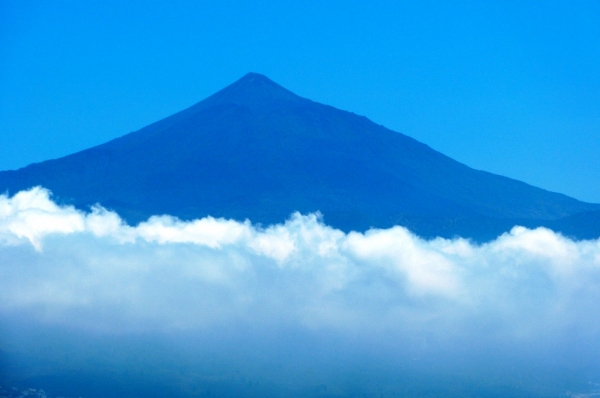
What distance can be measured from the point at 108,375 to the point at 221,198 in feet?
115

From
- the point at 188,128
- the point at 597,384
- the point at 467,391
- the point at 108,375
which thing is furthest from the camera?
the point at 188,128

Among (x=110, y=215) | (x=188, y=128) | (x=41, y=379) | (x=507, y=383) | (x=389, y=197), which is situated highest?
(x=188, y=128)

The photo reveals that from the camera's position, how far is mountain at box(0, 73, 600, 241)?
14838 cm

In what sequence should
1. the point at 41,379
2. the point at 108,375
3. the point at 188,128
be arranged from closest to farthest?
the point at 41,379 → the point at 108,375 → the point at 188,128

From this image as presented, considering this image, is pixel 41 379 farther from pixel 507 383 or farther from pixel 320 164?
pixel 507 383

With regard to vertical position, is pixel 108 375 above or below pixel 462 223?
below

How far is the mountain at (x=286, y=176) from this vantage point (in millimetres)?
148375

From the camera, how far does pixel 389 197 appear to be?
158m

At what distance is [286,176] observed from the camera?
6235 inches

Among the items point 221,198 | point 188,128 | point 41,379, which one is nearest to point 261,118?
point 188,128

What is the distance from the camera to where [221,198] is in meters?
153

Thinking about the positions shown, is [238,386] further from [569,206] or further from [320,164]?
[569,206]

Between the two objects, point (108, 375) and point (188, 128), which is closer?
point (108, 375)

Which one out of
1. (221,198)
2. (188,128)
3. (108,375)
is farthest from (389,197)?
(108,375)
